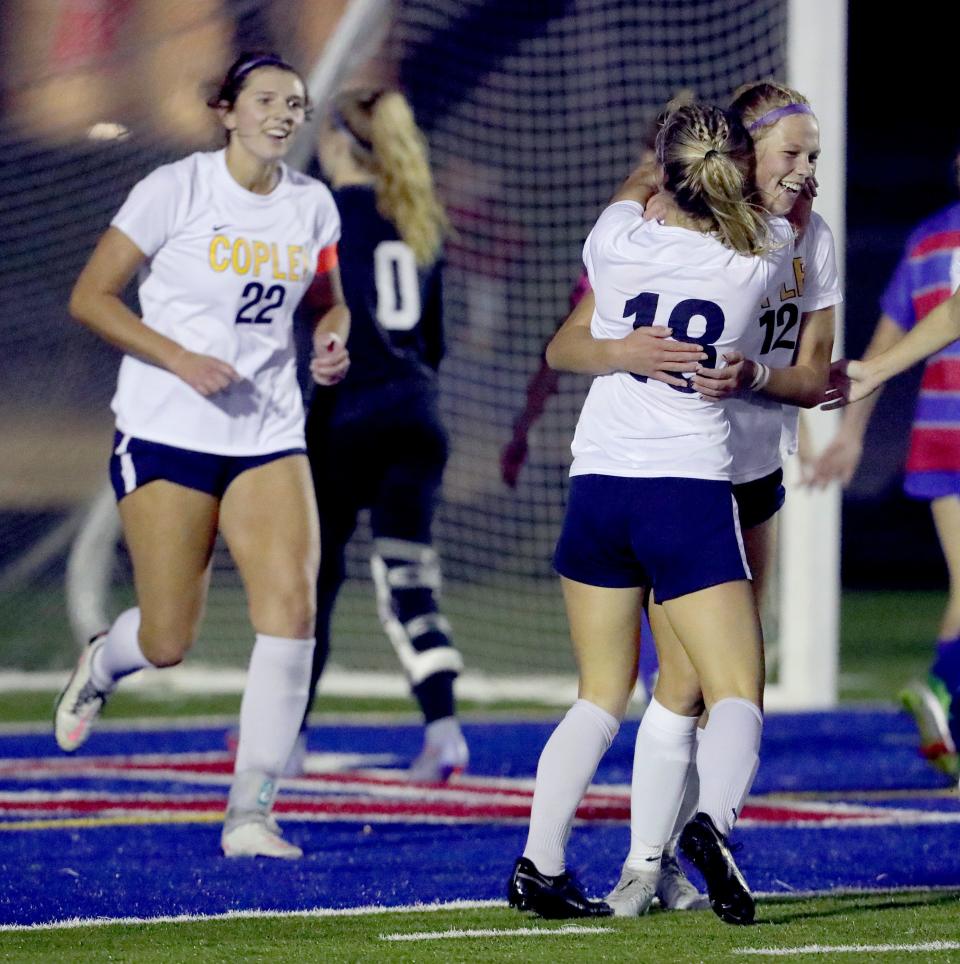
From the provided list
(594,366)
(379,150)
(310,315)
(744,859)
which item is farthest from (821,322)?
(379,150)

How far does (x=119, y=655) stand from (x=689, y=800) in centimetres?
203

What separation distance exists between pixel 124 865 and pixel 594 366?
2.03 meters

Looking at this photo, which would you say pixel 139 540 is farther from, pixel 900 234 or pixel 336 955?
pixel 900 234

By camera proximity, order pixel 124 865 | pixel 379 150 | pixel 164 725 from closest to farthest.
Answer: pixel 124 865, pixel 379 150, pixel 164 725

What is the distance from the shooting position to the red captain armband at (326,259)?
5.97 metres

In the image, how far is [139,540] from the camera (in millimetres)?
5777

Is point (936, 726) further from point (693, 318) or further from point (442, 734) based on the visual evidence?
point (693, 318)

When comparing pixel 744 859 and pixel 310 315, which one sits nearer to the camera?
pixel 744 859

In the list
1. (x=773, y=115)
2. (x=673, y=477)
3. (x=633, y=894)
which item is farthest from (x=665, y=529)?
(x=773, y=115)

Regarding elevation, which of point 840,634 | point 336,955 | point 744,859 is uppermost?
point 336,955

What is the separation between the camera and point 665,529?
14.2 feet

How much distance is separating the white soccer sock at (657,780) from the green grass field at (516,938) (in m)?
0.16

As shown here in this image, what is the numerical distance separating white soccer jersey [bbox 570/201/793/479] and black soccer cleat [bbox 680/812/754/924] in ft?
2.48

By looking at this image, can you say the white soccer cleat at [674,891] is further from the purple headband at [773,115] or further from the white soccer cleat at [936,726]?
the white soccer cleat at [936,726]
